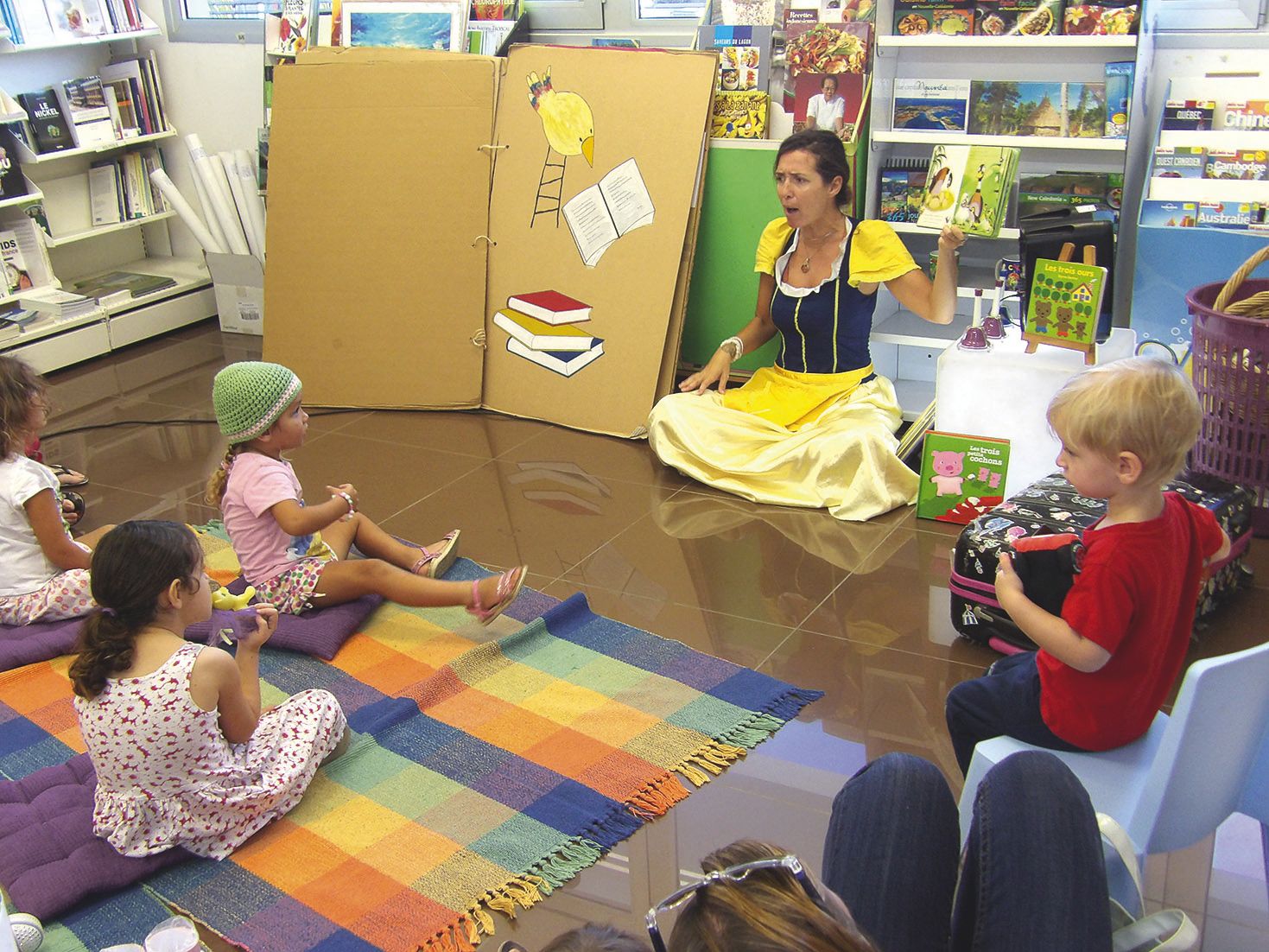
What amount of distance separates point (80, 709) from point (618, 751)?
1.04m

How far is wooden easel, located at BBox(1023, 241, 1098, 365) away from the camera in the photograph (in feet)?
10.6

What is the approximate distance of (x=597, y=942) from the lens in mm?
898

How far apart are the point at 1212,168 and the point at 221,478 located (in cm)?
292

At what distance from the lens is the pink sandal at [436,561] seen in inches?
128

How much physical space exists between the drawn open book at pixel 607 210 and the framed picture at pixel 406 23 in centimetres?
104

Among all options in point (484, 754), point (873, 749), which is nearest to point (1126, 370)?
point (873, 749)

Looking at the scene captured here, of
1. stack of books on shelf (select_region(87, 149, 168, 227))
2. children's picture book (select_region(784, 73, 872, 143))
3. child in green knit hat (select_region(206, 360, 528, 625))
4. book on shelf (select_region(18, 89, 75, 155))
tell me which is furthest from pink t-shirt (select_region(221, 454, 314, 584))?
stack of books on shelf (select_region(87, 149, 168, 227))

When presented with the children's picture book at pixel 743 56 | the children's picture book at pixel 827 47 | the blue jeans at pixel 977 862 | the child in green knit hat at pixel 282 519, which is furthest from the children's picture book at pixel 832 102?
the blue jeans at pixel 977 862

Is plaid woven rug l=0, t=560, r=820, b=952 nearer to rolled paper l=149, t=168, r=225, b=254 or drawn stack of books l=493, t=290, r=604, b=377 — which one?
drawn stack of books l=493, t=290, r=604, b=377

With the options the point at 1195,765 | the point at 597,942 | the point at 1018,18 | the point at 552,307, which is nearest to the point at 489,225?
the point at 552,307

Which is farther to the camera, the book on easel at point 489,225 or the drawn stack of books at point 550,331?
the drawn stack of books at point 550,331

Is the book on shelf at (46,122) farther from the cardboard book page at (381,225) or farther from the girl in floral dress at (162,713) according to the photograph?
the girl in floral dress at (162,713)

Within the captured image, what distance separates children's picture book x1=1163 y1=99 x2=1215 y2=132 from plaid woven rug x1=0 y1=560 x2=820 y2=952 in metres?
2.23

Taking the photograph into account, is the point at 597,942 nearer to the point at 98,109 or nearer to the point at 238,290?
the point at 238,290
